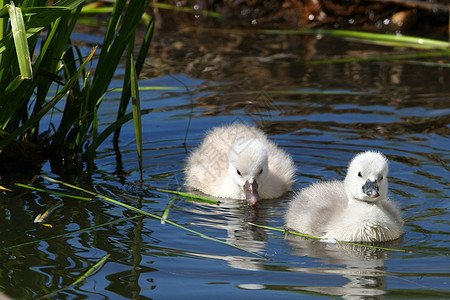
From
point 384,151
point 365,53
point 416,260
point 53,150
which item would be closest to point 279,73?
point 365,53

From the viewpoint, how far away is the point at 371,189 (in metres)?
4.37

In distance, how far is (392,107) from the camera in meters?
6.87

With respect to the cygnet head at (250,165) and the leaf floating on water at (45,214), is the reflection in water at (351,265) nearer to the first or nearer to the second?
the cygnet head at (250,165)

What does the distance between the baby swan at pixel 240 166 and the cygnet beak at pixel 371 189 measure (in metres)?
0.89

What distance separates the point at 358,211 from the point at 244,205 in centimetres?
92

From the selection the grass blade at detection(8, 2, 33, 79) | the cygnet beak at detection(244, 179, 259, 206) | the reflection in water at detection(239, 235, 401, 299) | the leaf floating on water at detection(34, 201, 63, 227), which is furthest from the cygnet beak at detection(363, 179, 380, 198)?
the grass blade at detection(8, 2, 33, 79)


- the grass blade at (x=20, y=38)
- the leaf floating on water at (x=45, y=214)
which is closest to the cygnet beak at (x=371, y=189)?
the leaf floating on water at (x=45, y=214)

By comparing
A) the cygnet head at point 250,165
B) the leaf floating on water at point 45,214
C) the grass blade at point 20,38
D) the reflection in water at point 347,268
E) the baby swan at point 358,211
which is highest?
the grass blade at point 20,38

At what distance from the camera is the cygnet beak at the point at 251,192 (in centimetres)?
508

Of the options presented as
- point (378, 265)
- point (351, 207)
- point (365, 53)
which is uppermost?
point (365, 53)

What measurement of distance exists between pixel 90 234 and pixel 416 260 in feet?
5.33

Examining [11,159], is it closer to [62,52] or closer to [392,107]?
[62,52]

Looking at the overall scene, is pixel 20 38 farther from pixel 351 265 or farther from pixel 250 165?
pixel 351 265

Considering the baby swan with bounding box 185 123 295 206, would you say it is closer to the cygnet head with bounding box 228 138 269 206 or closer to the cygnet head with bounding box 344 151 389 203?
the cygnet head with bounding box 228 138 269 206
